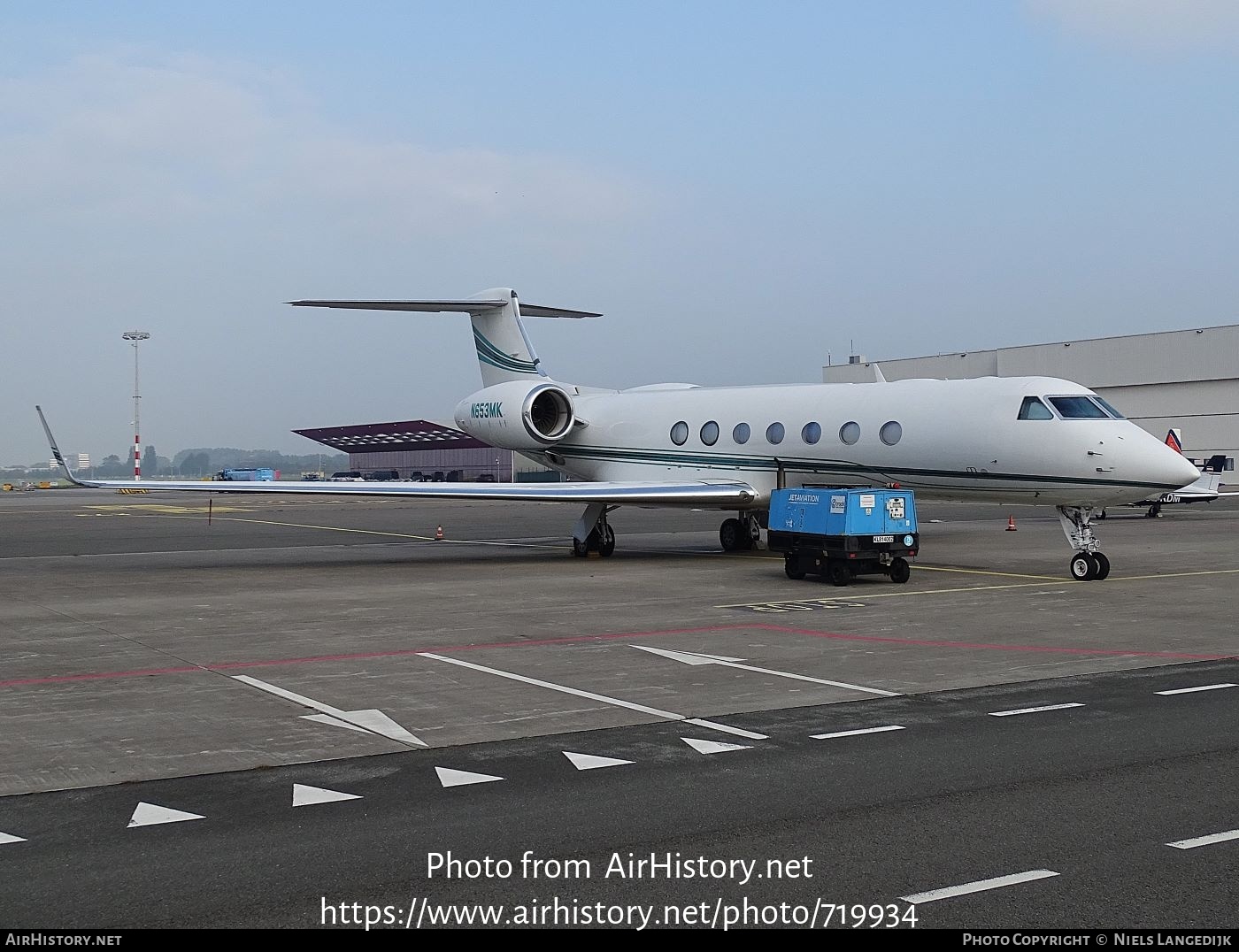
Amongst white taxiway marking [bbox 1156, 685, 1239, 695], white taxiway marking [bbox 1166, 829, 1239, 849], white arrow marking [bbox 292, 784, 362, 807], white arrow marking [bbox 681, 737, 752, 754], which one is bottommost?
white arrow marking [bbox 292, 784, 362, 807]

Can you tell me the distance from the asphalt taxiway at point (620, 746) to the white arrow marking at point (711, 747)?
0.08 feet

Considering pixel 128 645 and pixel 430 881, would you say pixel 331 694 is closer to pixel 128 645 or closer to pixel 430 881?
pixel 128 645

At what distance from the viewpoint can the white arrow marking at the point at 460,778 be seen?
6.92 m

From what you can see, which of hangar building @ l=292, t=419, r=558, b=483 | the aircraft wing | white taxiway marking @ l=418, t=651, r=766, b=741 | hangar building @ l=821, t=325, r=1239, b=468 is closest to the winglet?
the aircraft wing

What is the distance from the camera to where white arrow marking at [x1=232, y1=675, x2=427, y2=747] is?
8.16 m

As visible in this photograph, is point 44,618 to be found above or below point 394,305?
below

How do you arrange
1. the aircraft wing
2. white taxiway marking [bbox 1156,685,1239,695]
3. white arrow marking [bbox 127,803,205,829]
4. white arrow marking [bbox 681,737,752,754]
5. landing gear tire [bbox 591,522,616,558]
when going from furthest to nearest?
landing gear tire [bbox 591,522,616,558] → the aircraft wing → white taxiway marking [bbox 1156,685,1239,695] → white arrow marking [bbox 681,737,752,754] → white arrow marking [bbox 127,803,205,829]

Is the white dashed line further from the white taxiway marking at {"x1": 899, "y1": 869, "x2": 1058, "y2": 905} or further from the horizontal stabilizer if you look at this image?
the horizontal stabilizer

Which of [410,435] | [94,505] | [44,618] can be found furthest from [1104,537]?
[410,435]

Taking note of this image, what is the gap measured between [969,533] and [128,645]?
895 inches

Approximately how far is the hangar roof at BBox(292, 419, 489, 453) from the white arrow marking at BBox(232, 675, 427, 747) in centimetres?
7977

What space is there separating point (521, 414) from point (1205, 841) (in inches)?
795

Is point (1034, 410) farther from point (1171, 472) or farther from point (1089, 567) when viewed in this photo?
point (1089, 567)

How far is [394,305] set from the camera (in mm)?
25156
